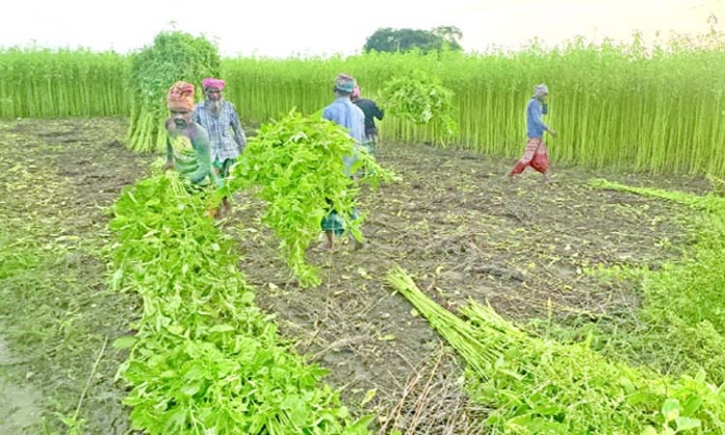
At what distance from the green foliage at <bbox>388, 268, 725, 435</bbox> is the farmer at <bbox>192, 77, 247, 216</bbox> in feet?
11.8

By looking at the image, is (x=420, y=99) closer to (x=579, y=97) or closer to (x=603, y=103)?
(x=579, y=97)

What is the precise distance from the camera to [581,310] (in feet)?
14.7

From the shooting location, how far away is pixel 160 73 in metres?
11.5

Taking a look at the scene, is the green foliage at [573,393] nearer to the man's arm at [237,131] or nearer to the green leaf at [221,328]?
the green leaf at [221,328]

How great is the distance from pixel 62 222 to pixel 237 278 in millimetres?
3820

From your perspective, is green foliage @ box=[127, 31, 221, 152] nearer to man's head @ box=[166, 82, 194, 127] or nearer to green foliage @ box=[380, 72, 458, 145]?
green foliage @ box=[380, 72, 458, 145]

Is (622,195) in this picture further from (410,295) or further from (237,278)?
(237,278)

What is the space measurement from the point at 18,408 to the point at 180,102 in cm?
295

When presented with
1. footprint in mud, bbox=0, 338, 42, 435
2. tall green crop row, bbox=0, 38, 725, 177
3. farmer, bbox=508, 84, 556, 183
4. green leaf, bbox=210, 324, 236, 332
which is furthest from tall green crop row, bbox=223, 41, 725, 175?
footprint in mud, bbox=0, 338, 42, 435

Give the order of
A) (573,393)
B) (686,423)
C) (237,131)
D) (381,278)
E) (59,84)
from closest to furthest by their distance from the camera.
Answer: (686,423), (573,393), (381,278), (237,131), (59,84)

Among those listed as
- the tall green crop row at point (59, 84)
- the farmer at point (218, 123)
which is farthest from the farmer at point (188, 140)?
the tall green crop row at point (59, 84)

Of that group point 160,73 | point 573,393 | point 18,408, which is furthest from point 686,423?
point 160,73

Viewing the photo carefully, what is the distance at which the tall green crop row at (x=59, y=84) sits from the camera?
17578 mm

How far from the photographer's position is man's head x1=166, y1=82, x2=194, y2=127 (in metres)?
5.78
